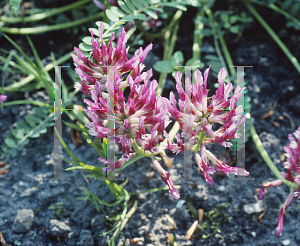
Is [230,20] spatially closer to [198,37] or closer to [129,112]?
[198,37]

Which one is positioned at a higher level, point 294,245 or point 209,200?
point 209,200

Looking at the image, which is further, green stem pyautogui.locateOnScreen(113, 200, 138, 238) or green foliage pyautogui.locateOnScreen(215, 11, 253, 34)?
green foliage pyautogui.locateOnScreen(215, 11, 253, 34)

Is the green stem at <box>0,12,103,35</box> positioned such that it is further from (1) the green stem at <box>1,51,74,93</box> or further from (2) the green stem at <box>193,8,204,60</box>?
(2) the green stem at <box>193,8,204,60</box>

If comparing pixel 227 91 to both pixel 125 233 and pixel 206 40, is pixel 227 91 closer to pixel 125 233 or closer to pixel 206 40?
pixel 125 233

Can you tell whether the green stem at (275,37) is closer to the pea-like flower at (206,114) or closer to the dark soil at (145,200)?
the dark soil at (145,200)

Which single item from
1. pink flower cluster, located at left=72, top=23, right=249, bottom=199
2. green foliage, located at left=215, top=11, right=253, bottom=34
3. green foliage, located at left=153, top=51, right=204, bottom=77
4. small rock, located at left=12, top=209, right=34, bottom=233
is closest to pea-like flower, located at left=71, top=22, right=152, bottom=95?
pink flower cluster, located at left=72, top=23, right=249, bottom=199

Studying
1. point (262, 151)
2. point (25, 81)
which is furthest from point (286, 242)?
point (25, 81)

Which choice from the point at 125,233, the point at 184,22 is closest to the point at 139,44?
the point at 184,22
